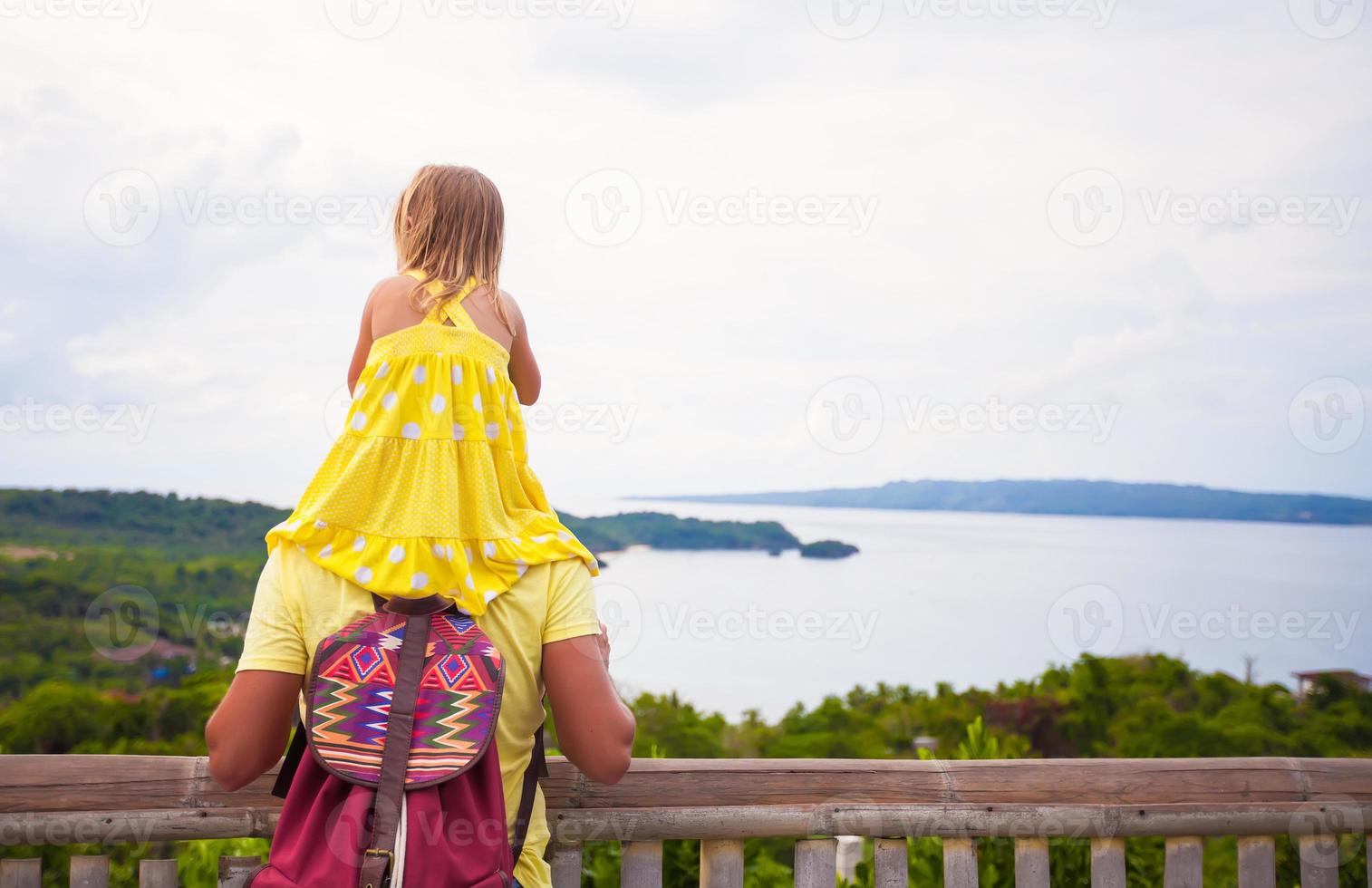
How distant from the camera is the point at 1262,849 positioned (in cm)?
197

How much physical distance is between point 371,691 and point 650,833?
708 millimetres

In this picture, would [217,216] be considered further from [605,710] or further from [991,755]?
[991,755]

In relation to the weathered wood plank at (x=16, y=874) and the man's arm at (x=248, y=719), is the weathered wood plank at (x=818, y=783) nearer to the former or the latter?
the weathered wood plank at (x=16, y=874)

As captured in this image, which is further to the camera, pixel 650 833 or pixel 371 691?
pixel 650 833

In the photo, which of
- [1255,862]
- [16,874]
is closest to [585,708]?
[16,874]

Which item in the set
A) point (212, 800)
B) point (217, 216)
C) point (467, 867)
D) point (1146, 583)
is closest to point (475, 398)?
point (467, 867)

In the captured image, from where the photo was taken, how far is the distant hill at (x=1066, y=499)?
5.19 meters

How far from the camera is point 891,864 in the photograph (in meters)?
1.81

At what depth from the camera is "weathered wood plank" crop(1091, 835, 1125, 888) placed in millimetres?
1915

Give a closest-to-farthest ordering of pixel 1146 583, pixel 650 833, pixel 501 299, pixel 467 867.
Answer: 1. pixel 467 867
2. pixel 501 299
3. pixel 650 833
4. pixel 1146 583

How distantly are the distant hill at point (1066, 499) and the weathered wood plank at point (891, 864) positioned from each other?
346 cm

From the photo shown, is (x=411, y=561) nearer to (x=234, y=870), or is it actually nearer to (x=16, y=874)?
(x=234, y=870)

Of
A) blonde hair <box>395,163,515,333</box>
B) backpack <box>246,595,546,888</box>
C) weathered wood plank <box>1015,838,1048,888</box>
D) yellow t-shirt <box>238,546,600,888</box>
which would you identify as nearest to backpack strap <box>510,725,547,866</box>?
yellow t-shirt <box>238,546,600,888</box>

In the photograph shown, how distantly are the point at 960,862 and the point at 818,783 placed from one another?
369 mm
